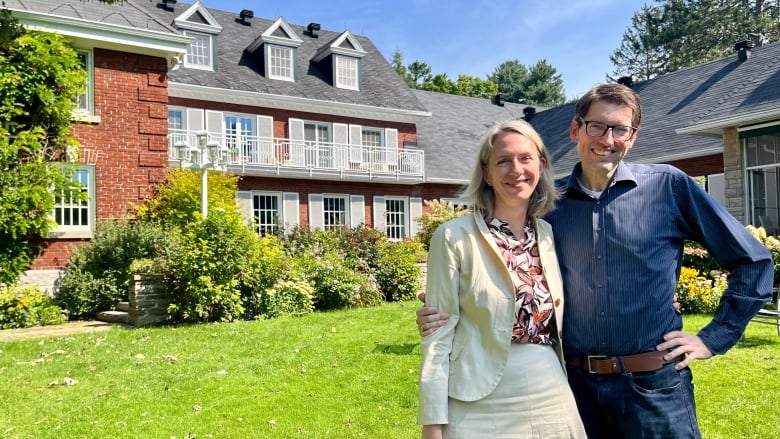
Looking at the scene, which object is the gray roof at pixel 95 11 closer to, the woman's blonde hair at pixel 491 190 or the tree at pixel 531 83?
the woman's blonde hair at pixel 491 190

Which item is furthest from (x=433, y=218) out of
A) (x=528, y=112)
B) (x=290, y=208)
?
(x=528, y=112)

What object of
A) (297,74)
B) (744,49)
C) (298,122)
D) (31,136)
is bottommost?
(31,136)

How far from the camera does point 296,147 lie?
20453 mm

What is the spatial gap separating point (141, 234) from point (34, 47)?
4.26 metres

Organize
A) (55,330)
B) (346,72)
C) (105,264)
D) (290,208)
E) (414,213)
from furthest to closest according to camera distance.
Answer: (414,213) < (346,72) < (290,208) < (105,264) < (55,330)

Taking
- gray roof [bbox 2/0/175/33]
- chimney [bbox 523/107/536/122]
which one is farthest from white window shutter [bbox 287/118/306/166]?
chimney [bbox 523/107/536/122]

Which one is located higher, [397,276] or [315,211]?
[315,211]

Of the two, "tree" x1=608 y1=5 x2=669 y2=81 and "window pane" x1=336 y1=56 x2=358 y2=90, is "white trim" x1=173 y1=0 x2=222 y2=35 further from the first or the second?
"tree" x1=608 y1=5 x2=669 y2=81

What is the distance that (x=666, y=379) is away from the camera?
2023mm

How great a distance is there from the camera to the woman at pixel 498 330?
1938 millimetres

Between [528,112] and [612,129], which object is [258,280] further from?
[528,112]

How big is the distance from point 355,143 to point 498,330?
20.6 metres

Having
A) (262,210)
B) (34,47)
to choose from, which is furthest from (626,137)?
(262,210)

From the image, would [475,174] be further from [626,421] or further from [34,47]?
[34,47]
